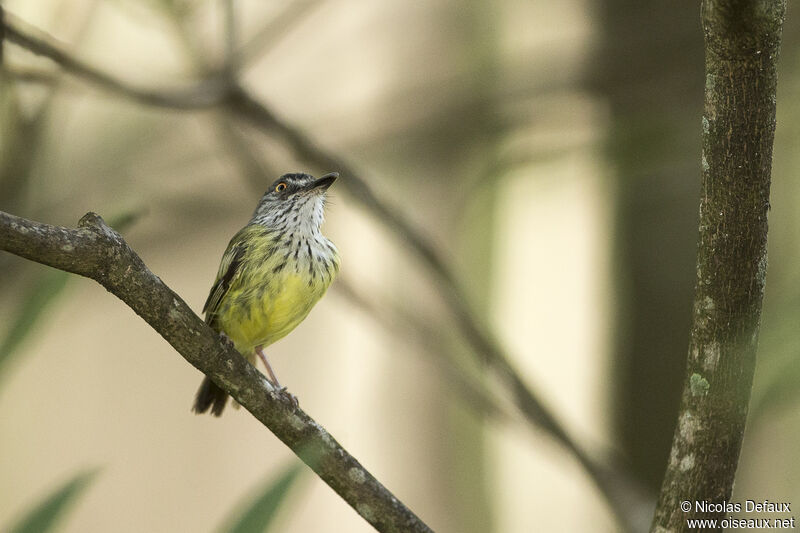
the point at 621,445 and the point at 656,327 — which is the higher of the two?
the point at 656,327

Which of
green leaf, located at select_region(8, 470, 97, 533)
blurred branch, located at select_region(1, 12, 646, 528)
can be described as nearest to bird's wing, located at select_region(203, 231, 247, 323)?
blurred branch, located at select_region(1, 12, 646, 528)

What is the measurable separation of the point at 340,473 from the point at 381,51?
480cm

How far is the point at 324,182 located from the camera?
3.93m

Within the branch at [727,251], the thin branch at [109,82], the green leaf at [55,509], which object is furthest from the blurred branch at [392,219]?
the green leaf at [55,509]

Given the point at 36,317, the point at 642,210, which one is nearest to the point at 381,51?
the point at 642,210

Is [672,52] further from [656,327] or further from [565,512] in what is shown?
[565,512]

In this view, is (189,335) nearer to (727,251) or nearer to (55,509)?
(55,509)

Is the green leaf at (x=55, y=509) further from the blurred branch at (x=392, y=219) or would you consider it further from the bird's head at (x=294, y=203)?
the bird's head at (x=294, y=203)

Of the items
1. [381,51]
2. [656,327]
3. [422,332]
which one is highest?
[381,51]

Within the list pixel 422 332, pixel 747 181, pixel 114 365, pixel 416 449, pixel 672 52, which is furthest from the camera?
pixel 114 365

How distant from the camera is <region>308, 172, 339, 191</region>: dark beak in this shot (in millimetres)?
3686

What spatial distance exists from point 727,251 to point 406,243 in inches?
81.4

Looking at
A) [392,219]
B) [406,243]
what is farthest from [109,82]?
[406,243]

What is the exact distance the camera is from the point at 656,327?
531cm
